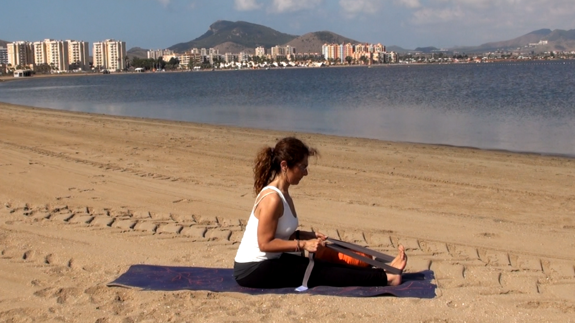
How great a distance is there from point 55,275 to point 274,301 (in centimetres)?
186

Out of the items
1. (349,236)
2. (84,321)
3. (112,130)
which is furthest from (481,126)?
(84,321)

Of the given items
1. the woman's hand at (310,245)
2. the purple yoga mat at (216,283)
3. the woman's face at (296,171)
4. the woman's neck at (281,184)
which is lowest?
the purple yoga mat at (216,283)

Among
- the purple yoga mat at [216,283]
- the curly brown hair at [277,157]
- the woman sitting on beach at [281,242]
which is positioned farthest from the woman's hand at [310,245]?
the curly brown hair at [277,157]

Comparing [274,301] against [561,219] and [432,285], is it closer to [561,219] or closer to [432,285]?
[432,285]

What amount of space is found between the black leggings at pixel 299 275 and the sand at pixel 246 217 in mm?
181

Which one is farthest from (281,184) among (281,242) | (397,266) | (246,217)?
(246,217)

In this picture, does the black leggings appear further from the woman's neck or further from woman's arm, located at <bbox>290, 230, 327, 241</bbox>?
the woman's neck

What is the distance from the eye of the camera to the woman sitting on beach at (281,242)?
15.3 ft

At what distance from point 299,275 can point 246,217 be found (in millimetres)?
2481

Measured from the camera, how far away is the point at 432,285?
497 cm

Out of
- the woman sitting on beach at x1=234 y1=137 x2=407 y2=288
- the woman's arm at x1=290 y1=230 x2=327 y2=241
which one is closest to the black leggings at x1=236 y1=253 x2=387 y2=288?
the woman sitting on beach at x1=234 y1=137 x2=407 y2=288

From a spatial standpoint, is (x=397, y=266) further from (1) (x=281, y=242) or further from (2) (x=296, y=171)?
(2) (x=296, y=171)

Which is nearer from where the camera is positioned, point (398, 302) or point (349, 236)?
point (398, 302)

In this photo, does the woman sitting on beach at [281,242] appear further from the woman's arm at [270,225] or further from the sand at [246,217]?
the sand at [246,217]
